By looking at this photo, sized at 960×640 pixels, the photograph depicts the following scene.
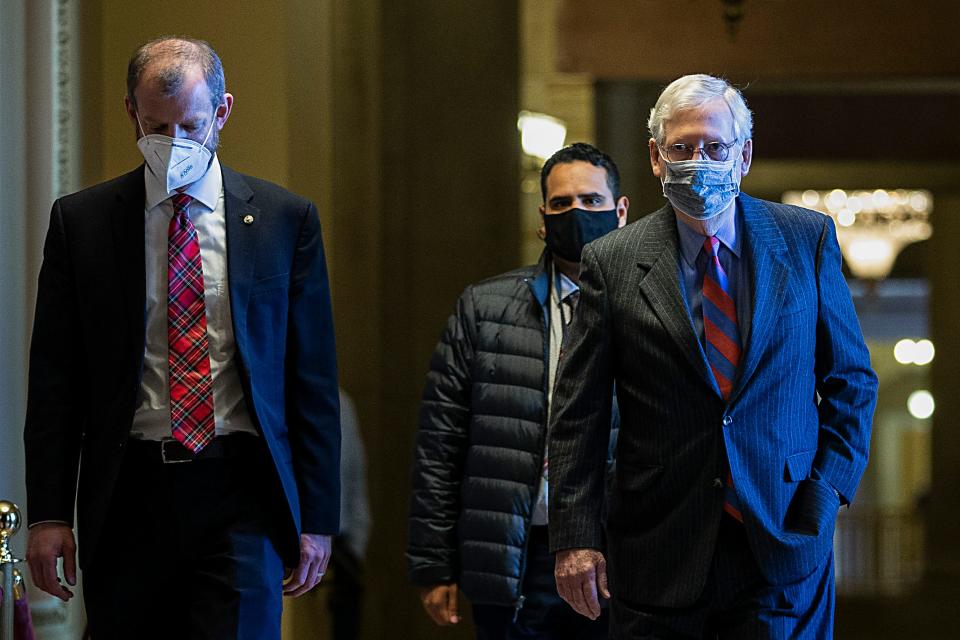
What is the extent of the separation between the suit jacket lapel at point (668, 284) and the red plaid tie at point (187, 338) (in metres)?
0.98

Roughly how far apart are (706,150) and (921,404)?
17.9 ft

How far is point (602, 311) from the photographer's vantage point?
134 inches

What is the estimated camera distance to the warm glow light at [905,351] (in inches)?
328

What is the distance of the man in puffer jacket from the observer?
4277 mm

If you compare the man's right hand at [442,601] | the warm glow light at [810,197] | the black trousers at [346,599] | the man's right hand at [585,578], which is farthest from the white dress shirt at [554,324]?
the warm glow light at [810,197]

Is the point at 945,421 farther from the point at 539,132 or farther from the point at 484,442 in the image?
the point at 484,442

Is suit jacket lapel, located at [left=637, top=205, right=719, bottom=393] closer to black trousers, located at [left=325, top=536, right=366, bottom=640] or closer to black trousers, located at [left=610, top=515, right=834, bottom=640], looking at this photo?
black trousers, located at [left=610, top=515, right=834, bottom=640]

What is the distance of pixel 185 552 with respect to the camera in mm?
3443

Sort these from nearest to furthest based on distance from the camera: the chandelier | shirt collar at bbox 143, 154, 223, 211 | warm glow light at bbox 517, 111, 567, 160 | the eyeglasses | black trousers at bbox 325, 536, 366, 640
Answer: the eyeglasses → shirt collar at bbox 143, 154, 223, 211 → black trousers at bbox 325, 536, 366, 640 → warm glow light at bbox 517, 111, 567, 160 → the chandelier

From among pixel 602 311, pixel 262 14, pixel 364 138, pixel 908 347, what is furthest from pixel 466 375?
pixel 908 347

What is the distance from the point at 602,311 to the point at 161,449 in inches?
39.7

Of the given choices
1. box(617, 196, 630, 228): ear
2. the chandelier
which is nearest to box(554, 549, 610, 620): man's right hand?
box(617, 196, 630, 228): ear

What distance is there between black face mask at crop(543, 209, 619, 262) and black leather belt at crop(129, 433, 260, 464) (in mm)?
1279

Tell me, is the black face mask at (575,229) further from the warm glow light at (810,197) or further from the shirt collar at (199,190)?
the warm glow light at (810,197)
